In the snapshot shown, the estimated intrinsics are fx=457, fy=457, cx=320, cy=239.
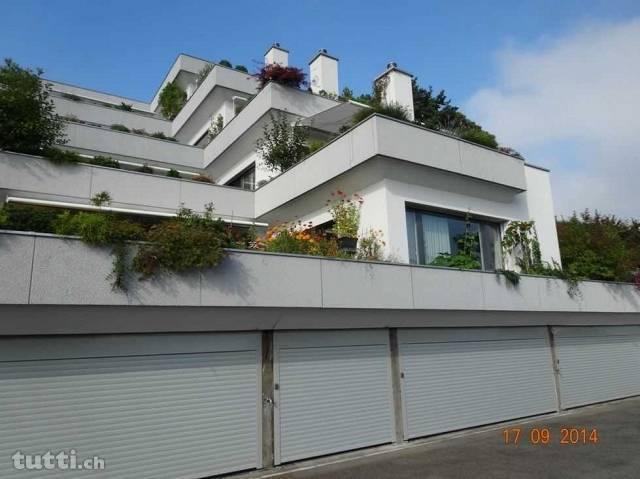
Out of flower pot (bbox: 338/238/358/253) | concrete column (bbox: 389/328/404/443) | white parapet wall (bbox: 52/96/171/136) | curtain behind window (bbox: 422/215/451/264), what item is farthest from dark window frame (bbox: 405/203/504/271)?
white parapet wall (bbox: 52/96/171/136)

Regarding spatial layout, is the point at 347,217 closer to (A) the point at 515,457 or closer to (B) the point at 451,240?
(B) the point at 451,240

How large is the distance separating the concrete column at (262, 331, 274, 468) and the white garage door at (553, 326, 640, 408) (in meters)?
8.95

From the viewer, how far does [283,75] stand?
15.3m

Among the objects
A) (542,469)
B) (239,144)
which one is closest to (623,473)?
(542,469)

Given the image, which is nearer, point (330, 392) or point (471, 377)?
point (330, 392)

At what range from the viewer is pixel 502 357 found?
1167cm

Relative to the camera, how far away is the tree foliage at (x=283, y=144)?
1425cm

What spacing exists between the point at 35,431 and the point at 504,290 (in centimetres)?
973

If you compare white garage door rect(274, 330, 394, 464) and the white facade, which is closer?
white garage door rect(274, 330, 394, 464)

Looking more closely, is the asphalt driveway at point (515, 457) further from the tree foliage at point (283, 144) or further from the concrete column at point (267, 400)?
the tree foliage at point (283, 144)

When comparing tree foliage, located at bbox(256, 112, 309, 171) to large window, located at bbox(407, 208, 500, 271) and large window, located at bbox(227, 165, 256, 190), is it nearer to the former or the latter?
large window, located at bbox(227, 165, 256, 190)

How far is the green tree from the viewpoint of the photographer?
12.3m
